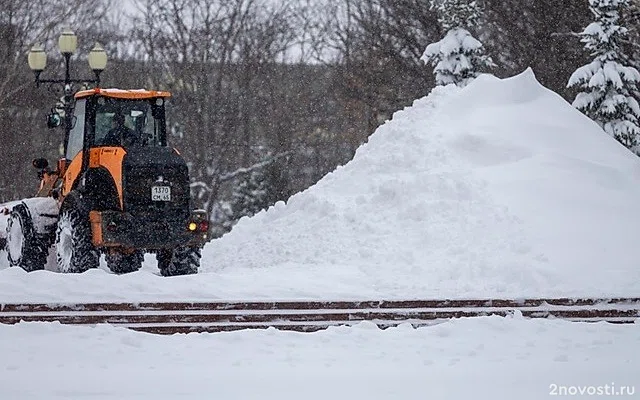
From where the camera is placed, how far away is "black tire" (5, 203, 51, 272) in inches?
757

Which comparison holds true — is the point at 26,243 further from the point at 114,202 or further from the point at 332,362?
the point at 332,362

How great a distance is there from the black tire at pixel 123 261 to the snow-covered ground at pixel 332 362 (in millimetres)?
6362

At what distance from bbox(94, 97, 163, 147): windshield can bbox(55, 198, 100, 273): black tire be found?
1366 millimetres

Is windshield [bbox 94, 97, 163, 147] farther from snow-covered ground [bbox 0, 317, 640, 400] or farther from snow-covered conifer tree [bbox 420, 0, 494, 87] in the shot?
snow-covered conifer tree [bbox 420, 0, 494, 87]

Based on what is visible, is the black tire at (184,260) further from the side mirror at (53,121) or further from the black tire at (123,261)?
the side mirror at (53,121)

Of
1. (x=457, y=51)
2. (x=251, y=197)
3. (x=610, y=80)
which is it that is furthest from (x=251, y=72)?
(x=610, y=80)

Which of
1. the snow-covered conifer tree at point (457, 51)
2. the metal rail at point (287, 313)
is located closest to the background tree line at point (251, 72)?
the snow-covered conifer tree at point (457, 51)

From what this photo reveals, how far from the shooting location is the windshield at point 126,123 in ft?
62.9

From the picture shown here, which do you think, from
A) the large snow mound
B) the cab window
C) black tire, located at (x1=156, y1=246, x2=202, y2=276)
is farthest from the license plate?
the large snow mound

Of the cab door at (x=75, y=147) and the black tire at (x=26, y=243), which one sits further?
the black tire at (x=26, y=243)

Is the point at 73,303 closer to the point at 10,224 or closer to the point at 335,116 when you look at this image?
the point at 10,224

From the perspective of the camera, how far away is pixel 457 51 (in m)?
32.5

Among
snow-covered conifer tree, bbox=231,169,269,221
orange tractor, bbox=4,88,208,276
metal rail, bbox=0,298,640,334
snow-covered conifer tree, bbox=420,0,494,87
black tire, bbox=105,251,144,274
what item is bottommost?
metal rail, bbox=0,298,640,334

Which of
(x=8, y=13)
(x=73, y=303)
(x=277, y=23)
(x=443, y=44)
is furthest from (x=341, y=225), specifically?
(x=277, y=23)
